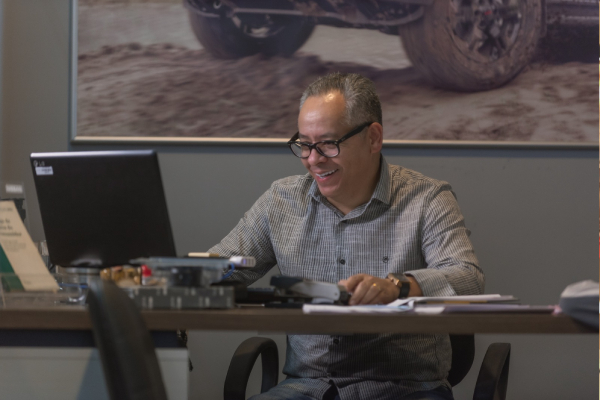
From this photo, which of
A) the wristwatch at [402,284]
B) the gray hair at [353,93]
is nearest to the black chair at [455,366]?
the wristwatch at [402,284]

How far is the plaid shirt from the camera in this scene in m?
1.58

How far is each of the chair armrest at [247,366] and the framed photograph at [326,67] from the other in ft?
3.30

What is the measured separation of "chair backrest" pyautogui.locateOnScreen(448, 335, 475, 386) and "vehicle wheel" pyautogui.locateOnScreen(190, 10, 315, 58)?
4.46 ft

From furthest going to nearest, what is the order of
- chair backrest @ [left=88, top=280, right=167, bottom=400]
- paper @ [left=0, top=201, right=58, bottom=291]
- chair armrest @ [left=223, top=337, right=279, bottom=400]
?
1. chair armrest @ [left=223, top=337, right=279, bottom=400]
2. paper @ [left=0, top=201, right=58, bottom=291]
3. chair backrest @ [left=88, top=280, right=167, bottom=400]

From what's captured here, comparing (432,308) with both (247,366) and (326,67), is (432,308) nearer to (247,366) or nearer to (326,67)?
(247,366)

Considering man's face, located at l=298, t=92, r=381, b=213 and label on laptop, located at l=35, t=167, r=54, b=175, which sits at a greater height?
label on laptop, located at l=35, t=167, r=54, b=175

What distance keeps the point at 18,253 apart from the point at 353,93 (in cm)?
102

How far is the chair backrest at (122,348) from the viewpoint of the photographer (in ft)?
2.18

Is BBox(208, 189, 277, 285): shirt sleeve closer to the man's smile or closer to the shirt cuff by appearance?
the man's smile

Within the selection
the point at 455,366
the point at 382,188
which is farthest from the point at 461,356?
the point at 382,188

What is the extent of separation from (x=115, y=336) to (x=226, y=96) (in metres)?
1.89

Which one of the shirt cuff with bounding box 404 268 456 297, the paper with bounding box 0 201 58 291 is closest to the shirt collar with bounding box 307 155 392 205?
the shirt cuff with bounding box 404 268 456 297

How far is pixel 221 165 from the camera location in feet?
8.20

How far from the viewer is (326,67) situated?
2.49 metres
